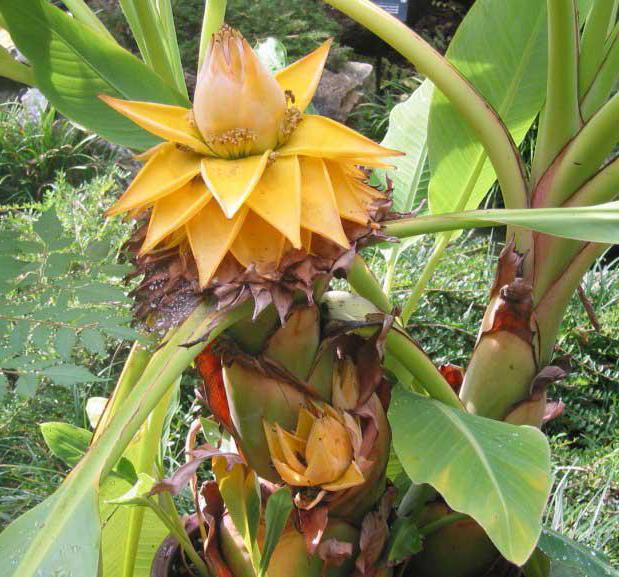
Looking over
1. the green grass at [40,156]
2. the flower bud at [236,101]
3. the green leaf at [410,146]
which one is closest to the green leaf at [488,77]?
the green leaf at [410,146]

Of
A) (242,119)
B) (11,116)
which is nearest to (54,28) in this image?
(242,119)

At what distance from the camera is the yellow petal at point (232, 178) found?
537 mm

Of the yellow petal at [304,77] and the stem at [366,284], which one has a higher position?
the yellow petal at [304,77]

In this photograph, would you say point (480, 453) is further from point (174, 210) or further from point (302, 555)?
point (174, 210)

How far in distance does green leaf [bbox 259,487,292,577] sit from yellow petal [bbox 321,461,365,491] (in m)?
0.04

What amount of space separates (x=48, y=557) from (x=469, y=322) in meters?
1.60

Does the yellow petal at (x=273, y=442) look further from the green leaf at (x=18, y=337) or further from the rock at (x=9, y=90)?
the rock at (x=9, y=90)

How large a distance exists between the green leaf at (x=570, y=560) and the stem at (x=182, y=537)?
331 mm

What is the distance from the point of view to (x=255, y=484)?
702 mm

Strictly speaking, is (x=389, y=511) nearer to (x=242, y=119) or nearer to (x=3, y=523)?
(x=242, y=119)

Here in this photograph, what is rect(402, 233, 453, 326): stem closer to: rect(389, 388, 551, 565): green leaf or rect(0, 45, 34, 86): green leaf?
rect(389, 388, 551, 565): green leaf

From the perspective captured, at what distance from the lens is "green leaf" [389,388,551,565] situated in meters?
0.55

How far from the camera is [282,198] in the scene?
0.56 m

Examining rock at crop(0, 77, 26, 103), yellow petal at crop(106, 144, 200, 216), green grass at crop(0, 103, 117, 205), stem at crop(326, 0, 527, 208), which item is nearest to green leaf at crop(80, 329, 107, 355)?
yellow petal at crop(106, 144, 200, 216)
